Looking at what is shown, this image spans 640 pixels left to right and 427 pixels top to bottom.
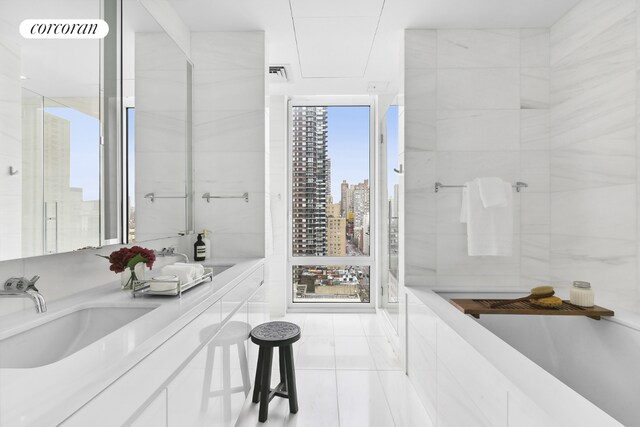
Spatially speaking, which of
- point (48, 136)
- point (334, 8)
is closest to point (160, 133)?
point (48, 136)

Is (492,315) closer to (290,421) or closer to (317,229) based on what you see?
(290,421)

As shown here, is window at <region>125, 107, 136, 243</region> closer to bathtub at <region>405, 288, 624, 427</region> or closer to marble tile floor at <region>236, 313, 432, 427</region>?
marble tile floor at <region>236, 313, 432, 427</region>

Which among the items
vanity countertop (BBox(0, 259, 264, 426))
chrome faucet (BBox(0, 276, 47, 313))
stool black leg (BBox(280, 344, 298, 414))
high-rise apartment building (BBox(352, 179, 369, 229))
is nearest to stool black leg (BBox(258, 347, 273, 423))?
stool black leg (BBox(280, 344, 298, 414))

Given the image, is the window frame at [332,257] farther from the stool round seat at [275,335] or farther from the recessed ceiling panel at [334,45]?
the stool round seat at [275,335]

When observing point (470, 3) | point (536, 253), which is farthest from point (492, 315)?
point (470, 3)

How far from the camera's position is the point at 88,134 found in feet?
4.58

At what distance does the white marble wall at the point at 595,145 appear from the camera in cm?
175

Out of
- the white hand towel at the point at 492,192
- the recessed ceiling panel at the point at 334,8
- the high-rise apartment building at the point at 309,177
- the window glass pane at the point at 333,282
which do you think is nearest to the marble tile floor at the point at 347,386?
the window glass pane at the point at 333,282

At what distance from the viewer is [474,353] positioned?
1228 millimetres

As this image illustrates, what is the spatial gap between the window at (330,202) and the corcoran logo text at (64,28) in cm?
252

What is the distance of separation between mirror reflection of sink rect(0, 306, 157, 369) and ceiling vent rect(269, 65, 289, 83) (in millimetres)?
2365

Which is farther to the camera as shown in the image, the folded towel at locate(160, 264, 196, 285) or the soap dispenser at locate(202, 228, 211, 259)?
the soap dispenser at locate(202, 228, 211, 259)

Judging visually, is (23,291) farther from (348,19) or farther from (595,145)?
(595,145)

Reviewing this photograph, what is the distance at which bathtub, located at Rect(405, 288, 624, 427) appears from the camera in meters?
0.90
